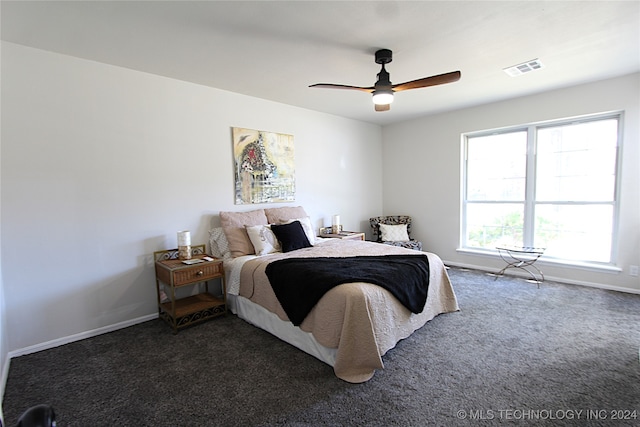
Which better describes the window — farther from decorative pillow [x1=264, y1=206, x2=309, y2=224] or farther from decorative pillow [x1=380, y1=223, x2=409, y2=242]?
decorative pillow [x1=264, y1=206, x2=309, y2=224]

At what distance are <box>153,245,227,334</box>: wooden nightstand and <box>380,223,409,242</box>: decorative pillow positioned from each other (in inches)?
117

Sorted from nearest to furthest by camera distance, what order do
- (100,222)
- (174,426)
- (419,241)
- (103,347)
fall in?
(174,426) → (103,347) → (100,222) → (419,241)

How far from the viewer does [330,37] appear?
8.09 ft

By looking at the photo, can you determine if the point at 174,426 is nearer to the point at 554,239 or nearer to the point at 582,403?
the point at 582,403

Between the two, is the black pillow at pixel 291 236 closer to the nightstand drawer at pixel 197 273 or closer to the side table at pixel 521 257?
the nightstand drawer at pixel 197 273

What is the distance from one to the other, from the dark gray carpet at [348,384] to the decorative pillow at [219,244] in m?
0.77

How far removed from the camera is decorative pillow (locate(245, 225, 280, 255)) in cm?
340

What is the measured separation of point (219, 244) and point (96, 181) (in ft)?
4.34

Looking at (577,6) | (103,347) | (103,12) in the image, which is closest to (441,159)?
(577,6)

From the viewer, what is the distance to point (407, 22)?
226 centimetres

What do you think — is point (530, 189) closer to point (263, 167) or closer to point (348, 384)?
point (263, 167)

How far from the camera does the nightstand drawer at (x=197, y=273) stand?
2846 mm

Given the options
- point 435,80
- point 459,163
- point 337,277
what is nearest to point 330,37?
point 435,80

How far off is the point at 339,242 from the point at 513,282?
8.03 feet
